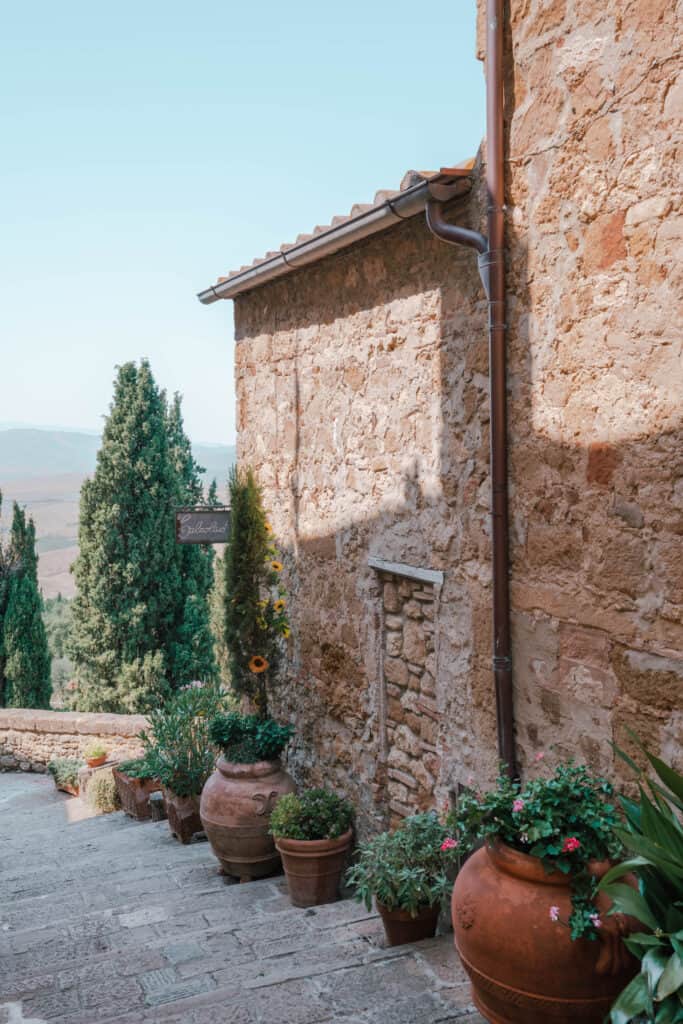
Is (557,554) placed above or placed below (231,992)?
above

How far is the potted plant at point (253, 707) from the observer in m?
5.88

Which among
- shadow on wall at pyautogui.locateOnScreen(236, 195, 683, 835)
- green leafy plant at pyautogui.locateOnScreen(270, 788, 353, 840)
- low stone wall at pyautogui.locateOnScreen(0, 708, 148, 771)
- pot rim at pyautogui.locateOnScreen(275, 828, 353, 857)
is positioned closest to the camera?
shadow on wall at pyautogui.locateOnScreen(236, 195, 683, 835)

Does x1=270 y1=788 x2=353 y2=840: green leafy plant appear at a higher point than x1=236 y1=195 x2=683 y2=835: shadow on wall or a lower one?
lower

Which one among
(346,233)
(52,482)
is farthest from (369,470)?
(52,482)

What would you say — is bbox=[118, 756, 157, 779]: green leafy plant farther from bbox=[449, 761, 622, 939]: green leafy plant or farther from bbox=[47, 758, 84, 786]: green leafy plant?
bbox=[449, 761, 622, 939]: green leafy plant

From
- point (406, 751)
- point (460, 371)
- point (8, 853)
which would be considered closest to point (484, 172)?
point (460, 371)

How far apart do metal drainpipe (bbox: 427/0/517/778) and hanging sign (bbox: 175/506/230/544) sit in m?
3.05

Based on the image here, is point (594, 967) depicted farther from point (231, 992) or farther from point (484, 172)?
point (484, 172)

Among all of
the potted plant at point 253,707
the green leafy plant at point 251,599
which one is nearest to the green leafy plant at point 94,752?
the potted plant at point 253,707

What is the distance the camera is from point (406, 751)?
16.9 ft

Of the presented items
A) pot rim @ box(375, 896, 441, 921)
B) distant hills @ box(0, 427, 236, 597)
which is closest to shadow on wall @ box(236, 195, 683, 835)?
pot rim @ box(375, 896, 441, 921)

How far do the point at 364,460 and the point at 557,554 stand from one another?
6.17 ft

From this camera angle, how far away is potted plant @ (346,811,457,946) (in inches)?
168

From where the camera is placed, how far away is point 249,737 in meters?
6.19
